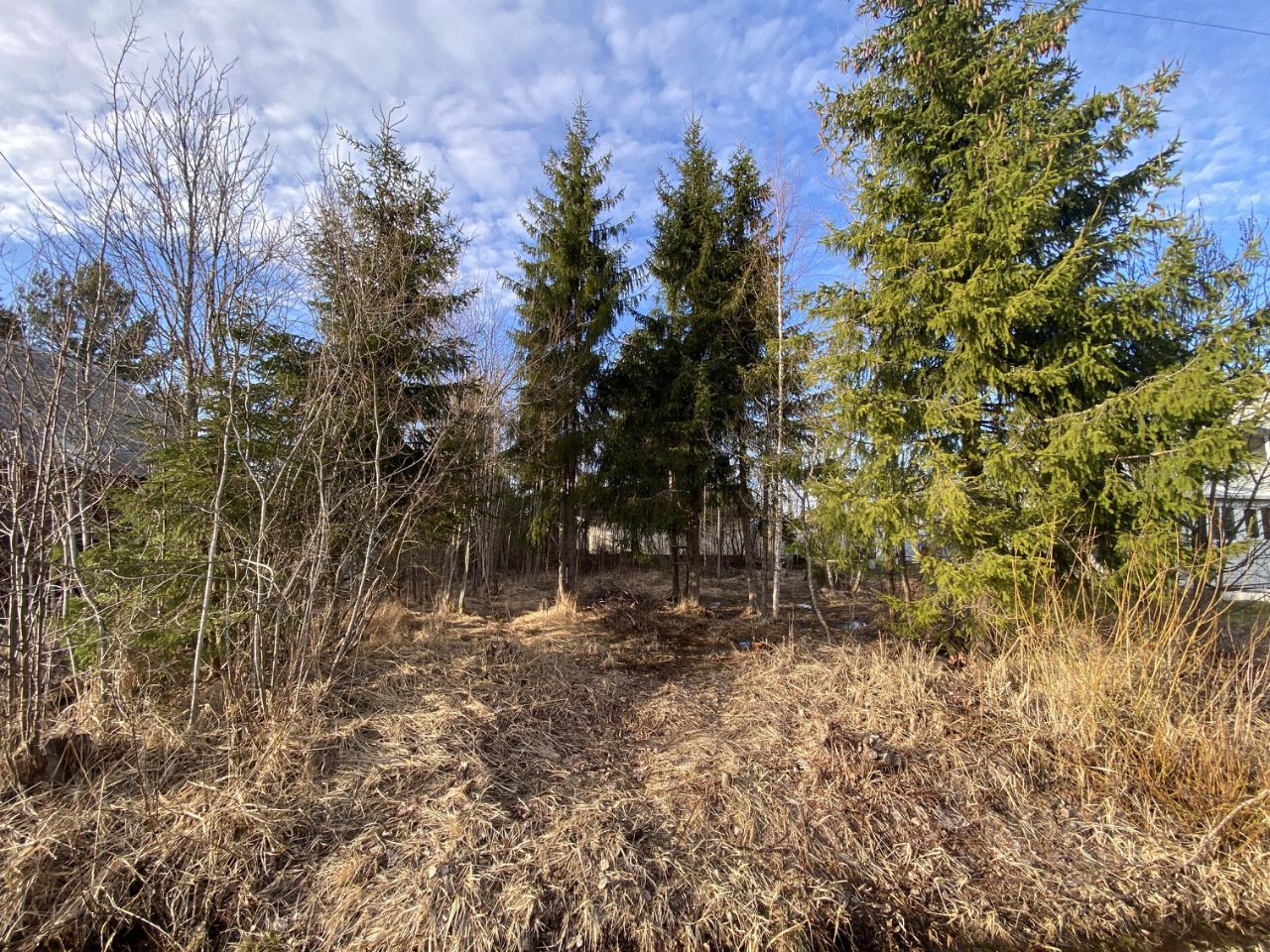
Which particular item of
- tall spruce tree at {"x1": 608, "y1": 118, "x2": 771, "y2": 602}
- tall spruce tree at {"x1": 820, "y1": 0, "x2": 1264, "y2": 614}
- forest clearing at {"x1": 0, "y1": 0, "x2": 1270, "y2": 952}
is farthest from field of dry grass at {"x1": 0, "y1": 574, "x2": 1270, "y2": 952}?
tall spruce tree at {"x1": 608, "y1": 118, "x2": 771, "y2": 602}

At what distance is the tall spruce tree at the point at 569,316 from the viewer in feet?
31.7

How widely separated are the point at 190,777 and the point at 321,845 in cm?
95

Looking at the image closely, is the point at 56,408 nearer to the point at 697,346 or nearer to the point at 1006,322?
the point at 1006,322

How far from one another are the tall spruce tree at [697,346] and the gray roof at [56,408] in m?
7.00

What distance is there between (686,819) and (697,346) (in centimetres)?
819

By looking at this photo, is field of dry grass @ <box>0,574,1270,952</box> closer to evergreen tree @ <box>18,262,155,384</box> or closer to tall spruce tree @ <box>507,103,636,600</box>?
evergreen tree @ <box>18,262,155,384</box>

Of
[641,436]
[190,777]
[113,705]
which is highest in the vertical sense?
[641,436]

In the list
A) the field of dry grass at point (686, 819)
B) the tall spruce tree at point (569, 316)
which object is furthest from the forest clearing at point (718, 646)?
the tall spruce tree at point (569, 316)

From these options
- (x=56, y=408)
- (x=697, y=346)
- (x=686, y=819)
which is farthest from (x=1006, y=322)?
(x=56, y=408)

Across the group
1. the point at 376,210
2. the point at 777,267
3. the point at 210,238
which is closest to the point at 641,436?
the point at 777,267

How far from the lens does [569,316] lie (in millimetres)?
9797

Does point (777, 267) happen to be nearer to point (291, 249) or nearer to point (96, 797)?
point (291, 249)

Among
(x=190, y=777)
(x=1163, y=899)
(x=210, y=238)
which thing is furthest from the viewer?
(x=210, y=238)

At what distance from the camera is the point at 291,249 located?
3883 millimetres
